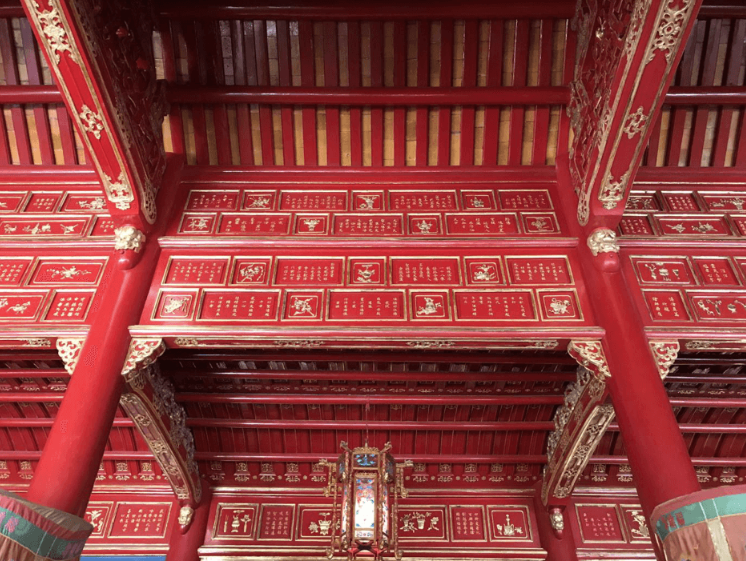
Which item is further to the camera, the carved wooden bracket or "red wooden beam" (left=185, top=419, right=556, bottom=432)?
"red wooden beam" (left=185, top=419, right=556, bottom=432)

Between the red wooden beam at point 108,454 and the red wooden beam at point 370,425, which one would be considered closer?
the red wooden beam at point 370,425

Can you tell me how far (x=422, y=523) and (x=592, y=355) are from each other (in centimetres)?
301

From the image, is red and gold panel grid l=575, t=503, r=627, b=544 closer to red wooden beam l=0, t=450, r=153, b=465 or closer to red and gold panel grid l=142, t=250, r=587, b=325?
red and gold panel grid l=142, t=250, r=587, b=325

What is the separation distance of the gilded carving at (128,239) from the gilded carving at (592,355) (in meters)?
3.20

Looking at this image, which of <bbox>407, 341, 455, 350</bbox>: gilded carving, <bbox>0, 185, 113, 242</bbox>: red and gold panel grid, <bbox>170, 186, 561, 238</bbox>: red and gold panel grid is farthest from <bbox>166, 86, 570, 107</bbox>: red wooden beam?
<bbox>407, 341, 455, 350</bbox>: gilded carving

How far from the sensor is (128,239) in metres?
4.27

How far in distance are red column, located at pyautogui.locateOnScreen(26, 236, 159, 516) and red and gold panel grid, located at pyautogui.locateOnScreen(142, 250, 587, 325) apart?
20cm

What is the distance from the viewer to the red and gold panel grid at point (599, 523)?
19.7 ft

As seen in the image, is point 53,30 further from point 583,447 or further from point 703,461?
point 703,461

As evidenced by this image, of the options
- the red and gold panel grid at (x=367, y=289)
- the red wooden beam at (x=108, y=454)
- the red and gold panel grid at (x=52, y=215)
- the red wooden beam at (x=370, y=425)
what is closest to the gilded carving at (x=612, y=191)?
the red and gold panel grid at (x=367, y=289)

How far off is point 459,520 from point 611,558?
5.12 feet

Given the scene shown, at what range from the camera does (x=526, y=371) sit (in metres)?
5.39

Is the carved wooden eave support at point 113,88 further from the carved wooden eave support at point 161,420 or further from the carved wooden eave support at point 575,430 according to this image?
the carved wooden eave support at point 575,430

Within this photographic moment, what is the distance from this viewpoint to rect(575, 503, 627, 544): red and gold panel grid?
19.7 ft
